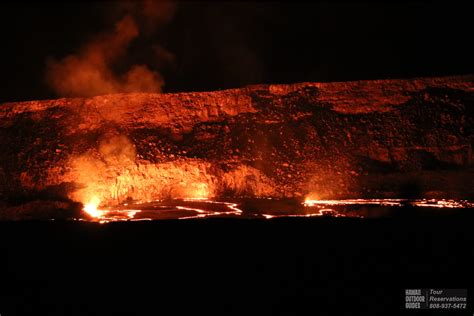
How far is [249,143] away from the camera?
15.8 metres

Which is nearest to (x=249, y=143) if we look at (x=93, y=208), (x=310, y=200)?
(x=310, y=200)

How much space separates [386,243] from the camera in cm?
575

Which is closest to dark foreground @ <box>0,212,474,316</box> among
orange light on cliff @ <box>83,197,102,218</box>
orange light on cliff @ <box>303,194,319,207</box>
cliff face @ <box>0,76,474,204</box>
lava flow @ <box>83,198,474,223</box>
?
lava flow @ <box>83,198,474,223</box>

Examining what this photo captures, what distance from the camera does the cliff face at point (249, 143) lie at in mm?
14508

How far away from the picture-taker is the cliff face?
47.6 feet

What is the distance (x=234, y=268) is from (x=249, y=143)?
36.1 ft

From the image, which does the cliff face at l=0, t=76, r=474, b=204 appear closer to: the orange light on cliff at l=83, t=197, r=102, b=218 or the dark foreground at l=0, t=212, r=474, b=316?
the orange light on cliff at l=83, t=197, r=102, b=218

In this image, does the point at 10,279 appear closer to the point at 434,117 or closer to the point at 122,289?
the point at 122,289

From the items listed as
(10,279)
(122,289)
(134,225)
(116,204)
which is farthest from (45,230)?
(116,204)

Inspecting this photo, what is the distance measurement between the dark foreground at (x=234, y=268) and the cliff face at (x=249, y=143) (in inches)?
300

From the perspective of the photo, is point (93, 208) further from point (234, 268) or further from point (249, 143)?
point (234, 268)

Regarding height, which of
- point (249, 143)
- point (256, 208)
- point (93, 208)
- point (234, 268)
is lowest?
point (234, 268)

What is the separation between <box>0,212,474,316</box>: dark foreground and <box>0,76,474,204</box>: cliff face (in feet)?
25.0

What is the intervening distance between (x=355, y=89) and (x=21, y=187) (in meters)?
14.4
